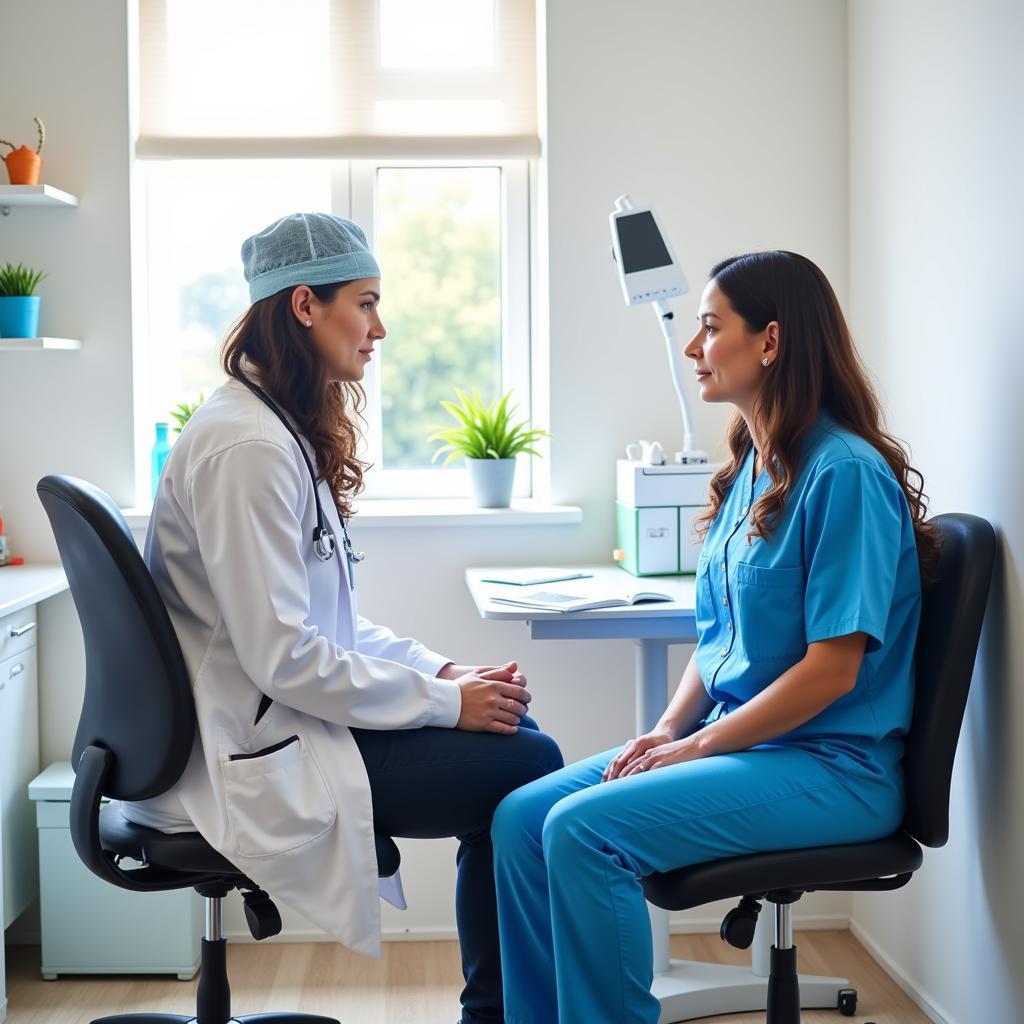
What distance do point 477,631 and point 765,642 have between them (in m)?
1.18

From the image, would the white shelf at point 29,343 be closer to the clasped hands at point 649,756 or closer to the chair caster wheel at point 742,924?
the clasped hands at point 649,756

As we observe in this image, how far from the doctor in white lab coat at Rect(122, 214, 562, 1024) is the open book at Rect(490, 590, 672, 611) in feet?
1.08

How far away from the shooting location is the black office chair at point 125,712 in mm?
1515

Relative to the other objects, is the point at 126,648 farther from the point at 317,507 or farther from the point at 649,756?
the point at 649,756

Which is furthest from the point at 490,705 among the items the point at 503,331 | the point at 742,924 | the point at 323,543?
the point at 503,331

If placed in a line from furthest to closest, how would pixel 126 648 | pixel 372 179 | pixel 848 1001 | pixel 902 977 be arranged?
pixel 372 179, pixel 902 977, pixel 848 1001, pixel 126 648

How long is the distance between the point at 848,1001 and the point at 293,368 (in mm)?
1593

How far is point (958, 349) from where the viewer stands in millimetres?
2098

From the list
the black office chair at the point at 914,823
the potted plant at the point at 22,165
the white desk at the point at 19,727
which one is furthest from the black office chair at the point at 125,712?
the potted plant at the point at 22,165

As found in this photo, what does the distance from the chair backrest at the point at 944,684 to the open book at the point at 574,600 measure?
59cm

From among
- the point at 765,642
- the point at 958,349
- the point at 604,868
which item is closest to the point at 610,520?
the point at 958,349

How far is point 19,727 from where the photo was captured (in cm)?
259

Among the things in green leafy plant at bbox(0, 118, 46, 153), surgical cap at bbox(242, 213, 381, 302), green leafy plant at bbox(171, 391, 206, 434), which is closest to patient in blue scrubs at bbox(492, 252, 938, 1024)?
surgical cap at bbox(242, 213, 381, 302)

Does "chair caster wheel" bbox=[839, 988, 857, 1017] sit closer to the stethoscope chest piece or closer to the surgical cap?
the stethoscope chest piece
